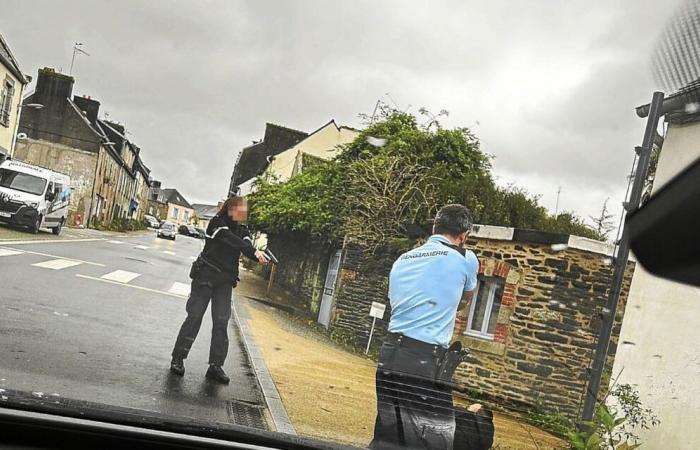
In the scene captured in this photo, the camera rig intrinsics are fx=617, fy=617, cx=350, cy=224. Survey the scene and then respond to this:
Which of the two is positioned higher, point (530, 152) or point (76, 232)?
point (530, 152)

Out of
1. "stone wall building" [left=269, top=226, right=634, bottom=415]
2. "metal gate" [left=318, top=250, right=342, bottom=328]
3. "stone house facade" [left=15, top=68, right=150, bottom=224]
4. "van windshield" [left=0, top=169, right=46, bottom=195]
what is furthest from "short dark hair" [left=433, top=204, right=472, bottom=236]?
"van windshield" [left=0, top=169, right=46, bottom=195]

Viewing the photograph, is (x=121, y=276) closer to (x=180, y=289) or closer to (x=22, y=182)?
(x=180, y=289)

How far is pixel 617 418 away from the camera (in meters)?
2.55

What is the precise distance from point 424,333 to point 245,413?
0.62 metres

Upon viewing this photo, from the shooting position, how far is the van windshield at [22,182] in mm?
1523

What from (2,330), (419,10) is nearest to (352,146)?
(419,10)

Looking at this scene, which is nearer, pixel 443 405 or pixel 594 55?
pixel 594 55

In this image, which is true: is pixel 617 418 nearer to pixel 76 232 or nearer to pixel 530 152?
pixel 530 152

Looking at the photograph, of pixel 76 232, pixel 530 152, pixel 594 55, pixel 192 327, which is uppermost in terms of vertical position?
pixel 594 55

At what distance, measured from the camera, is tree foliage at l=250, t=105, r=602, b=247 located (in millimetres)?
2133

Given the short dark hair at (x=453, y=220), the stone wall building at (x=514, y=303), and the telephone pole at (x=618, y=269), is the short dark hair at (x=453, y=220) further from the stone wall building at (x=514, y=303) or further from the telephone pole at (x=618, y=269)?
the telephone pole at (x=618, y=269)

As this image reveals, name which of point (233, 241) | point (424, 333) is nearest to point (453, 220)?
point (424, 333)

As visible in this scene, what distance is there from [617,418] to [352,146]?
159cm

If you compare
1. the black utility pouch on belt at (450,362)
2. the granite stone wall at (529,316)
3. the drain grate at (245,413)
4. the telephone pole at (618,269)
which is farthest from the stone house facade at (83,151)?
the telephone pole at (618,269)
